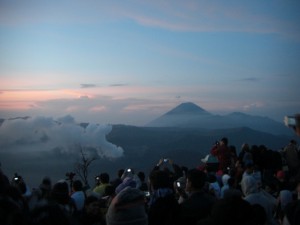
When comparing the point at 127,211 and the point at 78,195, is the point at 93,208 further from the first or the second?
the point at 78,195

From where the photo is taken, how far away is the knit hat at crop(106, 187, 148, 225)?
4090 millimetres

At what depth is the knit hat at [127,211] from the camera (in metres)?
4.09

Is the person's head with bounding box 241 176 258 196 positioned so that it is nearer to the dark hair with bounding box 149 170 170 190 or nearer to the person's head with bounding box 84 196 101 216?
the dark hair with bounding box 149 170 170 190

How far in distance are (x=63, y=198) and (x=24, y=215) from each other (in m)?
2.15

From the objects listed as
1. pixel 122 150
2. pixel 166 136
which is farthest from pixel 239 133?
pixel 122 150

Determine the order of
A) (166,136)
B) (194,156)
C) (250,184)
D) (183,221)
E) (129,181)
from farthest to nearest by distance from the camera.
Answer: (166,136) < (194,156) < (129,181) < (250,184) < (183,221)

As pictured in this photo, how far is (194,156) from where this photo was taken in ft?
402

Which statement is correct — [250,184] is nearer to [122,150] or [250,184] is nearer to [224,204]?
[224,204]

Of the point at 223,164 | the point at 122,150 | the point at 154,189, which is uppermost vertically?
the point at 154,189

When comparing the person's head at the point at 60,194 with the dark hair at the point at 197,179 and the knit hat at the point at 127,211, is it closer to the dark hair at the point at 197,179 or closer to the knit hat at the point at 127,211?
the knit hat at the point at 127,211

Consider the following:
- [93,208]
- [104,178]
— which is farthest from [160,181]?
[104,178]

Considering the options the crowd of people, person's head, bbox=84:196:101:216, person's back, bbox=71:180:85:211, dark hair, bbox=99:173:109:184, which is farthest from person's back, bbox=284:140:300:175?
person's head, bbox=84:196:101:216

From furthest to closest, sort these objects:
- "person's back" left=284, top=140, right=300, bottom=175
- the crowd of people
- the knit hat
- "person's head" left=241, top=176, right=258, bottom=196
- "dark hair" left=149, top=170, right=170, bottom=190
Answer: "person's back" left=284, top=140, right=300, bottom=175
"person's head" left=241, top=176, right=258, bottom=196
"dark hair" left=149, top=170, right=170, bottom=190
the knit hat
the crowd of people

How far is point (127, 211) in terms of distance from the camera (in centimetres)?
411
